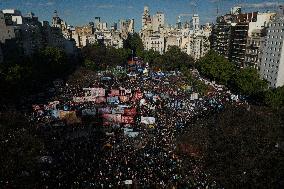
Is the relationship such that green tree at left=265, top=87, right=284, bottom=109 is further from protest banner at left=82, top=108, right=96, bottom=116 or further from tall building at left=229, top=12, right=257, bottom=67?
protest banner at left=82, top=108, right=96, bottom=116

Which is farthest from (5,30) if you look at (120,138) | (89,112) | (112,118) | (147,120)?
(120,138)

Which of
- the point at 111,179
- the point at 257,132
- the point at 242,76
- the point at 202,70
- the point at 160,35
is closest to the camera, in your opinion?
the point at 111,179

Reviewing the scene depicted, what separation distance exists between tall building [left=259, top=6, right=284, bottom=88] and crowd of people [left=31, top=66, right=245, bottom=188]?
1065 centimetres

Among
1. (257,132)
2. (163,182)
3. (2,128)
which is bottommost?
(163,182)

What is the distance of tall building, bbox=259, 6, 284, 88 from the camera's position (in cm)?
6097

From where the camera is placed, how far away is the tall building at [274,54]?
6097 cm

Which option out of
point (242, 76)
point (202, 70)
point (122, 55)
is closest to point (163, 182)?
point (242, 76)

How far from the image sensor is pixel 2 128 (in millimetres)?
24734

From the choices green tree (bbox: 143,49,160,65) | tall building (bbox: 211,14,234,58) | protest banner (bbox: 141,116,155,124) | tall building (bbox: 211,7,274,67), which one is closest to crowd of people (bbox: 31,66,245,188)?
protest banner (bbox: 141,116,155,124)

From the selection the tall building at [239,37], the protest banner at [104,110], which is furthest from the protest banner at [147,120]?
the tall building at [239,37]

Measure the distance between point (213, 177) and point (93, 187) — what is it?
8890 millimetres

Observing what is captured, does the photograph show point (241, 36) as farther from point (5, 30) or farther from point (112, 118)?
point (5, 30)

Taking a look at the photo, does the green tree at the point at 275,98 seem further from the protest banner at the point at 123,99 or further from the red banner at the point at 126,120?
the red banner at the point at 126,120

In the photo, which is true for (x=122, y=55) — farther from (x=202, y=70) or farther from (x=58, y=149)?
(x=58, y=149)
